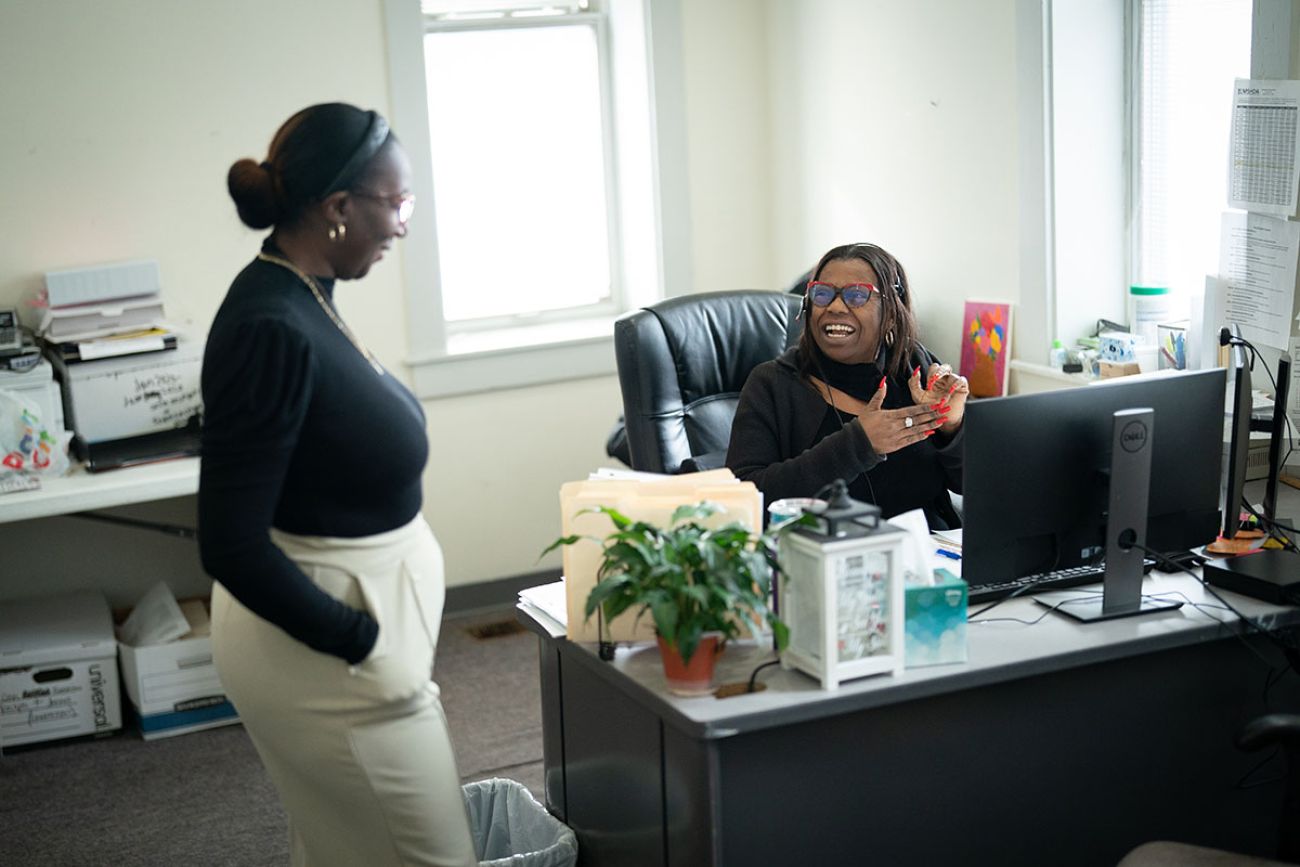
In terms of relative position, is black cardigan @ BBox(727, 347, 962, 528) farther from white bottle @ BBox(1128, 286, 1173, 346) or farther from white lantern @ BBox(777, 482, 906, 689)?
white bottle @ BBox(1128, 286, 1173, 346)

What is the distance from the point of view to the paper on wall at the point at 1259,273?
9.96 ft

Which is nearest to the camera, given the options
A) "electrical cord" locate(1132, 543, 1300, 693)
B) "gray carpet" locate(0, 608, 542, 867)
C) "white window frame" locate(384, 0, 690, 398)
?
"electrical cord" locate(1132, 543, 1300, 693)

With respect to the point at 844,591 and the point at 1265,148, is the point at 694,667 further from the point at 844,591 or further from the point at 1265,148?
the point at 1265,148

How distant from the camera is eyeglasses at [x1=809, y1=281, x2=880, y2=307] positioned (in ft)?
9.29

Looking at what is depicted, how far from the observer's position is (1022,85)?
11.9 ft

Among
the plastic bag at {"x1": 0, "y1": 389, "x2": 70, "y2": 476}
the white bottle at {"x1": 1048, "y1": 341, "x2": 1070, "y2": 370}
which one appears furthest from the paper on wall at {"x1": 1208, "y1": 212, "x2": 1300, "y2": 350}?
the plastic bag at {"x1": 0, "y1": 389, "x2": 70, "y2": 476}

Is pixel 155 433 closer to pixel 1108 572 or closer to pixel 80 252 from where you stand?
pixel 80 252

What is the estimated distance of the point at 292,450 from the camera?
183 centimetres

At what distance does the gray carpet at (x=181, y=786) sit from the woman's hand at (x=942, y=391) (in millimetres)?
1375

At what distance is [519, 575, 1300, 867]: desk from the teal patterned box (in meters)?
0.02

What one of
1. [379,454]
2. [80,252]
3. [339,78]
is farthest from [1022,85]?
[80,252]

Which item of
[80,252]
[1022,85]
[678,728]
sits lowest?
[678,728]

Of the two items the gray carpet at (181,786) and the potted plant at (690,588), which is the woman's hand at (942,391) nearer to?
the potted plant at (690,588)

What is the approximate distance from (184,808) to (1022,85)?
9.01 feet
